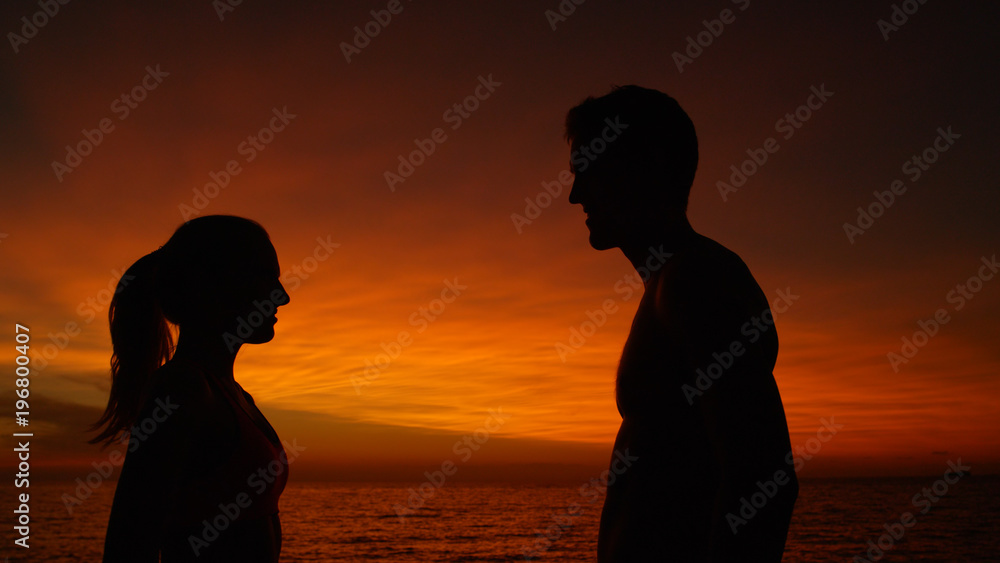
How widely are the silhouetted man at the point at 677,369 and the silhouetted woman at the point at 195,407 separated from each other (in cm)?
115

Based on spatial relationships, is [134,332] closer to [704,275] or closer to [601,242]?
[601,242]

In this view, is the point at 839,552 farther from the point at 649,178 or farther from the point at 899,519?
the point at 649,178

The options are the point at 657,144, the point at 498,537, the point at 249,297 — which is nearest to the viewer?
the point at 657,144

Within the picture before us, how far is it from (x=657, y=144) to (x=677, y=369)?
651 mm

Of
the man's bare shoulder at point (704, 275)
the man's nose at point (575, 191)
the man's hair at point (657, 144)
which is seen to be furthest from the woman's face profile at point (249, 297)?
the man's bare shoulder at point (704, 275)

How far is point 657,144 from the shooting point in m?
1.73

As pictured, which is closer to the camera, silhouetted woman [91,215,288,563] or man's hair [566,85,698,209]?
silhouetted woman [91,215,288,563]

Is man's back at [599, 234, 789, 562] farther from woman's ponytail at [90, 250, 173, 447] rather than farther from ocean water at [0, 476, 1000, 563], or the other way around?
ocean water at [0, 476, 1000, 563]

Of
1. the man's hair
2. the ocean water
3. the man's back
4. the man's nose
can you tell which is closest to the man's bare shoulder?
the man's back

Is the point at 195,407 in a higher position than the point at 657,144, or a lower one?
lower

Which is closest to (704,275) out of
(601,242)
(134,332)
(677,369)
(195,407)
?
(677,369)

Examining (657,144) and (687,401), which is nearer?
(687,401)

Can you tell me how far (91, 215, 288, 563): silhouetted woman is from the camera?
5.23 feet

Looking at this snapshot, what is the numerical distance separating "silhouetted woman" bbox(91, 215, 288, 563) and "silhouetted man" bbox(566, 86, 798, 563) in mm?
1145
